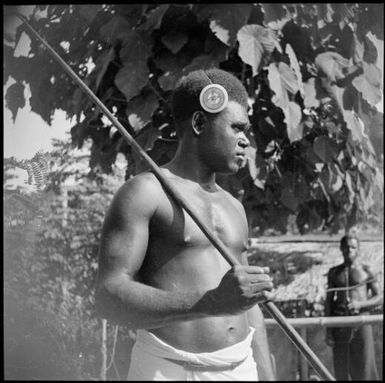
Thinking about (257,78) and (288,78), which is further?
(257,78)

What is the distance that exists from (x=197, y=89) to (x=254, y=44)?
119 centimetres

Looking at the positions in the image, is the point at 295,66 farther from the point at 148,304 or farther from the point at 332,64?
the point at 148,304

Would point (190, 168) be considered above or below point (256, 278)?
above

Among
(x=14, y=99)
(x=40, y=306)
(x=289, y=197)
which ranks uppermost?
(x=14, y=99)

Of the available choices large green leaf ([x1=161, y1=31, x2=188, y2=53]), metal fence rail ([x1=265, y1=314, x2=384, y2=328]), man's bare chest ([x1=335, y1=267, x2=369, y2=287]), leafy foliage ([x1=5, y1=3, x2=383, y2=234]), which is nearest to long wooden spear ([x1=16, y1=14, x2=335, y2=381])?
leafy foliage ([x1=5, y1=3, x2=383, y2=234])

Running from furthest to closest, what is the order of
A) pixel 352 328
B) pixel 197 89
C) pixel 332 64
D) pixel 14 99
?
pixel 352 328, pixel 332 64, pixel 14 99, pixel 197 89

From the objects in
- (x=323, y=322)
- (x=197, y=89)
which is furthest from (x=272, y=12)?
(x=323, y=322)

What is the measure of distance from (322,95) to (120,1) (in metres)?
0.80

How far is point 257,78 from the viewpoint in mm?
2918

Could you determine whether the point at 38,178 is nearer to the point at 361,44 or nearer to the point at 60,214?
the point at 60,214

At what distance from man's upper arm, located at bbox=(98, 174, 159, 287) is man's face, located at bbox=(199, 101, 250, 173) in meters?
0.14

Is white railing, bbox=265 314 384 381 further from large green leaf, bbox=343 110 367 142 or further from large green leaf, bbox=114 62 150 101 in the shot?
large green leaf, bbox=114 62 150 101

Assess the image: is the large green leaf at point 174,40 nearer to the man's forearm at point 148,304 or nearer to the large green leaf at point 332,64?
the large green leaf at point 332,64

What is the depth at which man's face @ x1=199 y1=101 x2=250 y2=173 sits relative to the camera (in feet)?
4.97
